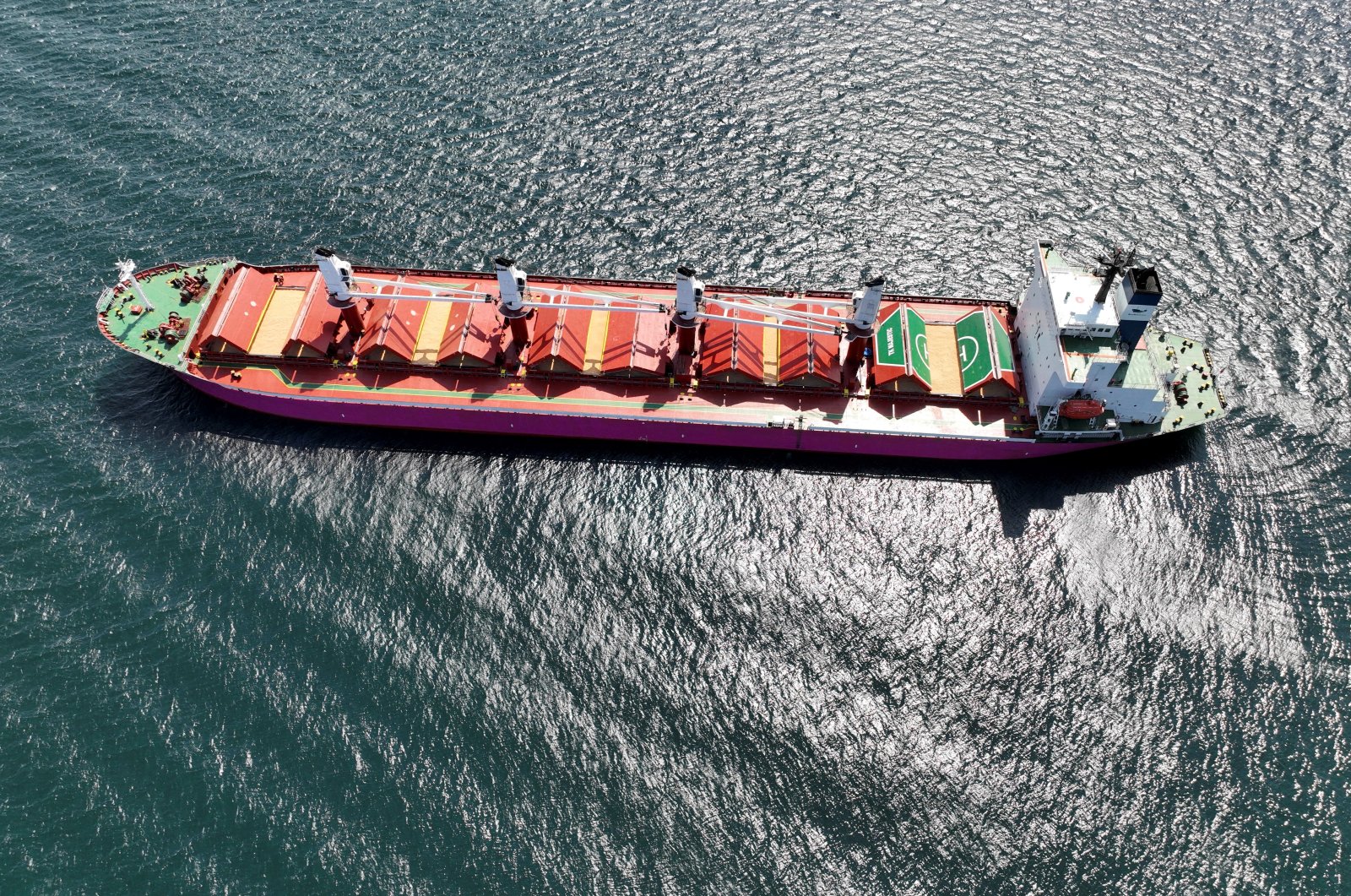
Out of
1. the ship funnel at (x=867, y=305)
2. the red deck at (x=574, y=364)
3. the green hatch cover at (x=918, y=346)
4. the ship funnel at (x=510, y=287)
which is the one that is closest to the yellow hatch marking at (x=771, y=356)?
the red deck at (x=574, y=364)

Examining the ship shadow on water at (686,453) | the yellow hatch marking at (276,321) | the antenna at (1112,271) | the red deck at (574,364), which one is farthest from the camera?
the yellow hatch marking at (276,321)

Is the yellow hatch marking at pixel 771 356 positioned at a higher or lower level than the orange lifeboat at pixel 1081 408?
higher

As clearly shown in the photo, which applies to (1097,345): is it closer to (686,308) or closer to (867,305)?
(867,305)

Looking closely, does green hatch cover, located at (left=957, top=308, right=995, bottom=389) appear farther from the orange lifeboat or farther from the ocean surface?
the ocean surface

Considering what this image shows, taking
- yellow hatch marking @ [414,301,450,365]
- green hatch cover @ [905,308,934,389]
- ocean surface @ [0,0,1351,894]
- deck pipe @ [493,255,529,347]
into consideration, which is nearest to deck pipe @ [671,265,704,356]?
ocean surface @ [0,0,1351,894]

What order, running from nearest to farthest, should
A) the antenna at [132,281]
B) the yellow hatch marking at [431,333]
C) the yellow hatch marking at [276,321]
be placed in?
the antenna at [132,281]
the yellow hatch marking at [431,333]
the yellow hatch marking at [276,321]

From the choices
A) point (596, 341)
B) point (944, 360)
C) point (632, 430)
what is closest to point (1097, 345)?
point (944, 360)

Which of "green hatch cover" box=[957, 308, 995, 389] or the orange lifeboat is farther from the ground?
"green hatch cover" box=[957, 308, 995, 389]

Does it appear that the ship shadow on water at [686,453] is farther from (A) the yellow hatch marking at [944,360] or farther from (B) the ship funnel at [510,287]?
(B) the ship funnel at [510,287]
